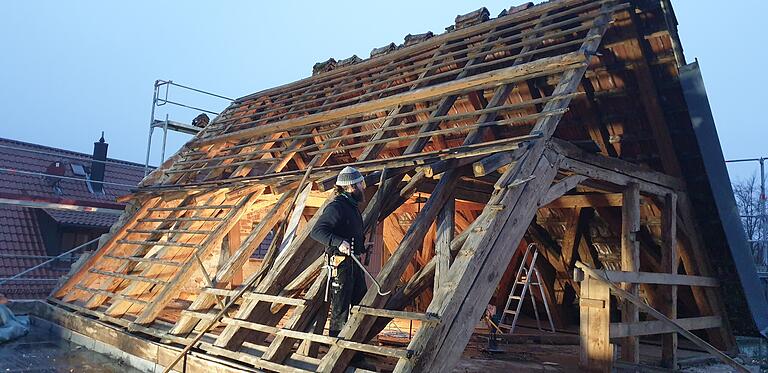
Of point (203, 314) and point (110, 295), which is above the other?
point (110, 295)

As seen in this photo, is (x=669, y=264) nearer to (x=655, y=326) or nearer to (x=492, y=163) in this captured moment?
(x=655, y=326)

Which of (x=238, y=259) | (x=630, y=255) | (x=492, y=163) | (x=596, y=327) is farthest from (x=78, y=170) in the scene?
(x=596, y=327)

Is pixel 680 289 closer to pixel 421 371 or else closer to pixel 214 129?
pixel 421 371

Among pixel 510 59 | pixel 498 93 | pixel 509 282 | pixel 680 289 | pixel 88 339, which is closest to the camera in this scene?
pixel 498 93

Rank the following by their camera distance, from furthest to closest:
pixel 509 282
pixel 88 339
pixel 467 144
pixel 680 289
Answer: pixel 509 282, pixel 680 289, pixel 88 339, pixel 467 144

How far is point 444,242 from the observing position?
4.66 metres

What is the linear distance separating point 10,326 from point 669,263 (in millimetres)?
7731

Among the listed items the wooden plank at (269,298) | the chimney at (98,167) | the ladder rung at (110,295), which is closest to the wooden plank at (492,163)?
the wooden plank at (269,298)

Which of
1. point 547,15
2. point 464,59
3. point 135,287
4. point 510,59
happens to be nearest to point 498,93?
point 510,59

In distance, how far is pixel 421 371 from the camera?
149 inches

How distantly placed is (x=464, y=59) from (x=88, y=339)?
17.8 ft

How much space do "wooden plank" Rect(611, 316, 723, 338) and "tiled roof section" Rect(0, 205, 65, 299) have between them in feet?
34.8

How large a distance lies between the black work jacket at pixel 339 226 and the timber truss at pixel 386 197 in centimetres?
36

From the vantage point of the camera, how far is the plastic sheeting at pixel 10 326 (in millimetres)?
6891
